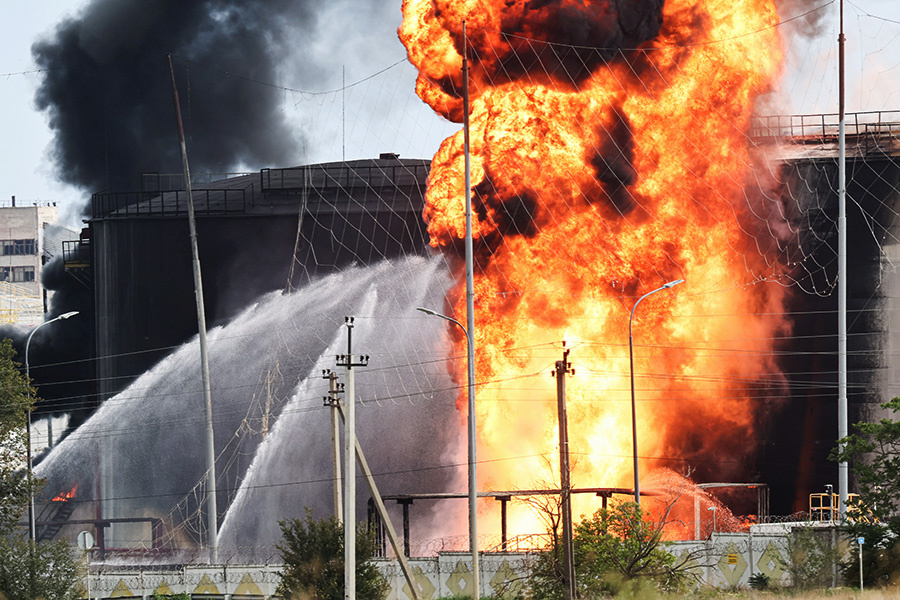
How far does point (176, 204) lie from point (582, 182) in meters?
27.0

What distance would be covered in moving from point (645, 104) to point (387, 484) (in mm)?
23638

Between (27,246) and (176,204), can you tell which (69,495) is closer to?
(176,204)

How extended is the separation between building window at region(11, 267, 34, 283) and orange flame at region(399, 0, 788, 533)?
8629 cm

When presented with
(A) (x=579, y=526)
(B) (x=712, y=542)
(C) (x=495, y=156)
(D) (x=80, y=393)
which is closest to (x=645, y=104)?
(C) (x=495, y=156)

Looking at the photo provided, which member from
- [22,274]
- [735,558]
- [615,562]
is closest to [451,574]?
[735,558]

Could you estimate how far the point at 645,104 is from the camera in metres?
51.5

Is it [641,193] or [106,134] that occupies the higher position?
[106,134]

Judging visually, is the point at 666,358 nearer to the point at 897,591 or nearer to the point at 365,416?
the point at 365,416

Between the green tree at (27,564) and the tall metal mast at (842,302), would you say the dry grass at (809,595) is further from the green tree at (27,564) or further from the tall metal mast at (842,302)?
the green tree at (27,564)

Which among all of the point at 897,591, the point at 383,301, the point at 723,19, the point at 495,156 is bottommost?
the point at 897,591

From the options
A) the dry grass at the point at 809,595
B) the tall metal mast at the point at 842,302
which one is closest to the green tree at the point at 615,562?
the dry grass at the point at 809,595

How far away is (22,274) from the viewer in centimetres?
12681

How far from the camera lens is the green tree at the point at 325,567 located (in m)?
35.8

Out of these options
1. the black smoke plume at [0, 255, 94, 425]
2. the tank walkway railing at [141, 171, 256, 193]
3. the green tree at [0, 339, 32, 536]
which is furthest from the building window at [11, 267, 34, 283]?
the green tree at [0, 339, 32, 536]
